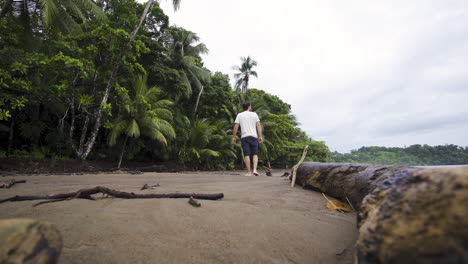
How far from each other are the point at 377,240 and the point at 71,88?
9323 millimetres

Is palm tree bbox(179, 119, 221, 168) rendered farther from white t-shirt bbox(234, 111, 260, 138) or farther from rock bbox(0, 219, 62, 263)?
rock bbox(0, 219, 62, 263)

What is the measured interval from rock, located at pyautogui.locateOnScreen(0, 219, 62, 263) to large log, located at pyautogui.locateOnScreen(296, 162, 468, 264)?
99 centimetres

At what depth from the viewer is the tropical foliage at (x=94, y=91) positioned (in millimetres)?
7277

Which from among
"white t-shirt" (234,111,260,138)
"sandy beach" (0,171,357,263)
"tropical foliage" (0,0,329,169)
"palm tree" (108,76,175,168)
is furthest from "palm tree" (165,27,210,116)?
"sandy beach" (0,171,357,263)

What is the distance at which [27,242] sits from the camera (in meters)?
0.61

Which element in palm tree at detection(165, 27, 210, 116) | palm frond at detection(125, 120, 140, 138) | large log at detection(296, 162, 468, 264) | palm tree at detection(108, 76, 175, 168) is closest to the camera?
large log at detection(296, 162, 468, 264)

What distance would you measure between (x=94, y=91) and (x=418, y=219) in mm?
10062

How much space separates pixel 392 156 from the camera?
3469cm

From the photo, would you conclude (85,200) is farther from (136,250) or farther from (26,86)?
(26,86)

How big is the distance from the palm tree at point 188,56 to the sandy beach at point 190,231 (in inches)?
472

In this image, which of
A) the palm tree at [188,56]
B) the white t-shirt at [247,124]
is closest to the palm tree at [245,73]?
the palm tree at [188,56]

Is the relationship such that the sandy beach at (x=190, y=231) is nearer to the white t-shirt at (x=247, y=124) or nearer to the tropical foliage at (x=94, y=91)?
the white t-shirt at (x=247, y=124)

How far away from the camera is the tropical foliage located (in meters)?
7.28

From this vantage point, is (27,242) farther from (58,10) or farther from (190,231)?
(58,10)
